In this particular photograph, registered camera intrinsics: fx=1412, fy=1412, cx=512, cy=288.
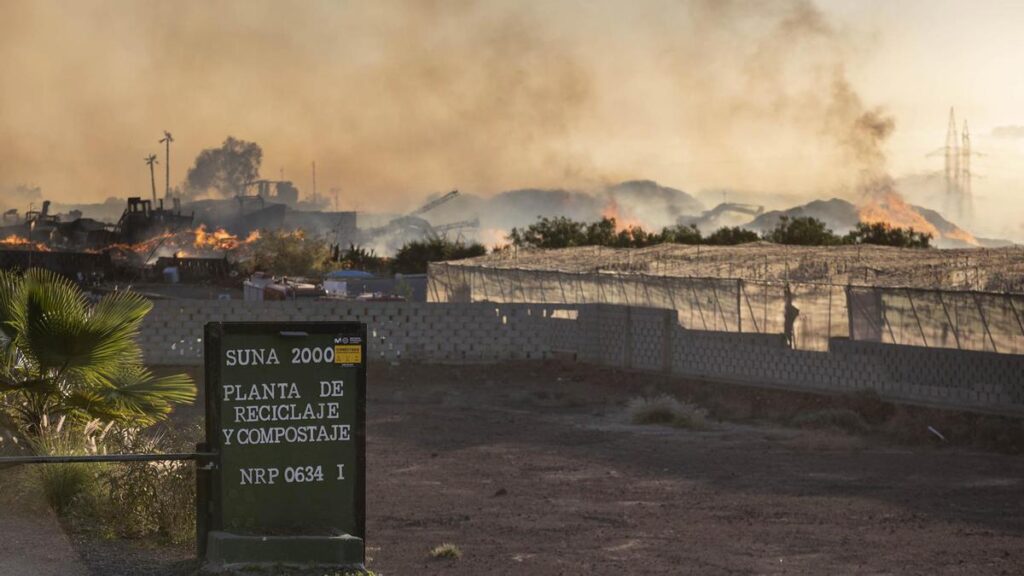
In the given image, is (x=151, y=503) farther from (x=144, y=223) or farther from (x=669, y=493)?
(x=144, y=223)

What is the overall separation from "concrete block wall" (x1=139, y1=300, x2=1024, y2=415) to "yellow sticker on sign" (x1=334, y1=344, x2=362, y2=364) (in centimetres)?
2203

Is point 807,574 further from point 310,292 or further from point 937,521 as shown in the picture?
point 310,292

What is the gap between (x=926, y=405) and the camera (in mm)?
29094

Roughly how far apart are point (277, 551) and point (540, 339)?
30444mm

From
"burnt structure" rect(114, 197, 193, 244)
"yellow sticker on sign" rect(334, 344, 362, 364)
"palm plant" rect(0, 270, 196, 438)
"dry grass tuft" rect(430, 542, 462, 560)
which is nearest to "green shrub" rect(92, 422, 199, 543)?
"palm plant" rect(0, 270, 196, 438)

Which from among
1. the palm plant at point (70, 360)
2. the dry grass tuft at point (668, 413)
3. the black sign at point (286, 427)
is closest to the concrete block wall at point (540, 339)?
the dry grass tuft at point (668, 413)

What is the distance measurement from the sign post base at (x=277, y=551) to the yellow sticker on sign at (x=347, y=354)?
1.33 meters

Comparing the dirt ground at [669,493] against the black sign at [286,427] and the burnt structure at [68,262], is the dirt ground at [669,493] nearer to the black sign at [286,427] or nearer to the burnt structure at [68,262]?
the black sign at [286,427]

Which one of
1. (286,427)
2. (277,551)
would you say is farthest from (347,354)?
(277,551)

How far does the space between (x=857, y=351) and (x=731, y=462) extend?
6507 mm

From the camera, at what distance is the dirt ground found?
682 inches

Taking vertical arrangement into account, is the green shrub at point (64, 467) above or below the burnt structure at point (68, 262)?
below

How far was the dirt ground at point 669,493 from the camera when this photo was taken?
1733cm

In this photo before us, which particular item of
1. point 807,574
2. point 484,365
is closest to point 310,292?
point 484,365
